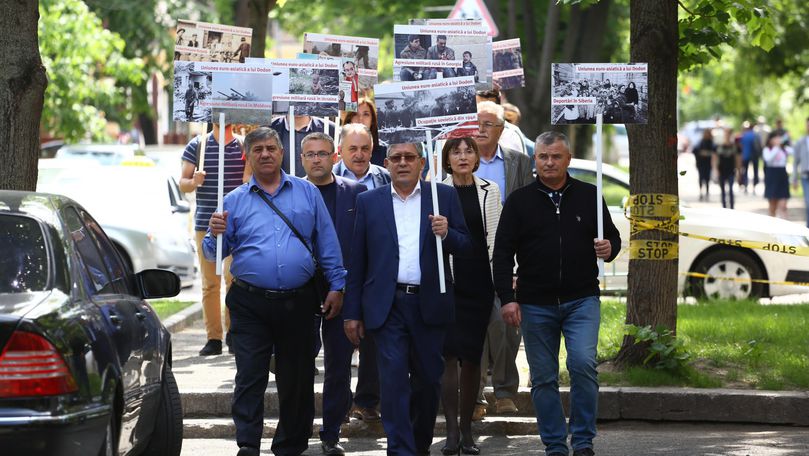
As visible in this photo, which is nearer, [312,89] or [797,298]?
[312,89]

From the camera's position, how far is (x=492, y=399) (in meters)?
9.98

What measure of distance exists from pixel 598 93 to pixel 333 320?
6.89 feet

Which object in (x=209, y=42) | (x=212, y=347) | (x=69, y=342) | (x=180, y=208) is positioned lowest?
(x=212, y=347)

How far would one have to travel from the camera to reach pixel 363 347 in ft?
31.5

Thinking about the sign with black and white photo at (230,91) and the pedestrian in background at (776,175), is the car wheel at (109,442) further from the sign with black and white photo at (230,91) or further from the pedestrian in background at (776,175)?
the pedestrian in background at (776,175)

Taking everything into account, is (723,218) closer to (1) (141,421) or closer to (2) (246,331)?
(2) (246,331)

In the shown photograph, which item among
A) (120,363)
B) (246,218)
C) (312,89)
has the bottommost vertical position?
(120,363)

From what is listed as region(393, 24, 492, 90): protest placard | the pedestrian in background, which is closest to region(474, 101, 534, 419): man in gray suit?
region(393, 24, 492, 90): protest placard

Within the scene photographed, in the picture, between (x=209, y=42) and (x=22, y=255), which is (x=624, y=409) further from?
(x=22, y=255)

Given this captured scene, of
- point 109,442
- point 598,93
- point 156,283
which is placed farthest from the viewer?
point 598,93

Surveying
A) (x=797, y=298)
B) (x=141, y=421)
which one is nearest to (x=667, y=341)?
(x=141, y=421)

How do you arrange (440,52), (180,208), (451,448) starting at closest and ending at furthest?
(451,448)
(440,52)
(180,208)

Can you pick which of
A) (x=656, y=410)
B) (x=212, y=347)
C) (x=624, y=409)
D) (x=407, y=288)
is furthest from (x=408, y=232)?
(x=212, y=347)

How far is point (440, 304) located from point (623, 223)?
8181 millimetres
